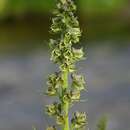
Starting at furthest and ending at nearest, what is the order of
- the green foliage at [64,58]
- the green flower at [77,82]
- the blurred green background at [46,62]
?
the blurred green background at [46,62] → the green flower at [77,82] → the green foliage at [64,58]

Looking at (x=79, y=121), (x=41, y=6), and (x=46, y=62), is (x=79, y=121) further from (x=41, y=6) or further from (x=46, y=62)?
(x=41, y=6)

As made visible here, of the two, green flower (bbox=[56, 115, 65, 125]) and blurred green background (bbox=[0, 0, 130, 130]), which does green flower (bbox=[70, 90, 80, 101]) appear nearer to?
green flower (bbox=[56, 115, 65, 125])

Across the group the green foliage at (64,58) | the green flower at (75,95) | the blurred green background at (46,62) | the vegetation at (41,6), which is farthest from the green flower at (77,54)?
the vegetation at (41,6)

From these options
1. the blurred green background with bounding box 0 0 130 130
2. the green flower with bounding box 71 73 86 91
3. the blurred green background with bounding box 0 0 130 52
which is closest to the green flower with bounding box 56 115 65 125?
the green flower with bounding box 71 73 86 91

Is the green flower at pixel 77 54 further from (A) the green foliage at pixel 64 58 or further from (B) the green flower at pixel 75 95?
(B) the green flower at pixel 75 95

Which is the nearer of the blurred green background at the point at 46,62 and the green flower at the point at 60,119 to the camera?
the green flower at the point at 60,119
